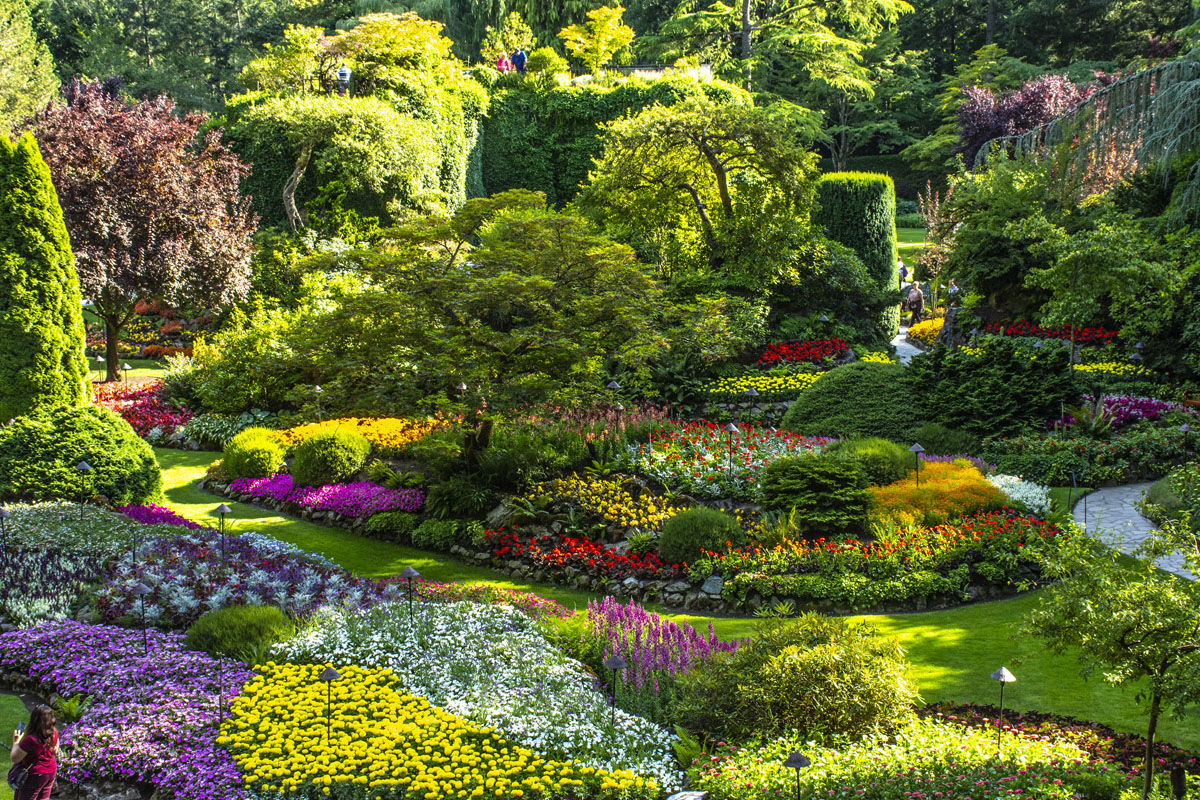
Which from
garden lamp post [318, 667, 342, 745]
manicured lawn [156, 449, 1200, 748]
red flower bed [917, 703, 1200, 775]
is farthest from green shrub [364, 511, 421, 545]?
red flower bed [917, 703, 1200, 775]

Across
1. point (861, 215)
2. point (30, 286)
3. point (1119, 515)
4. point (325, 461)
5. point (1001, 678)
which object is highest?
point (861, 215)

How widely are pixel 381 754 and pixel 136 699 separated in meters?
2.15

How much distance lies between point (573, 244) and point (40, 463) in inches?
280

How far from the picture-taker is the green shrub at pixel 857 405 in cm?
1378

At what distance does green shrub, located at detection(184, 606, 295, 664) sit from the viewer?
732 centimetres

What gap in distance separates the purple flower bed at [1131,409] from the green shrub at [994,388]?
0.49 metres

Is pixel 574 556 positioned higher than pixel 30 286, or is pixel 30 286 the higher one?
pixel 30 286

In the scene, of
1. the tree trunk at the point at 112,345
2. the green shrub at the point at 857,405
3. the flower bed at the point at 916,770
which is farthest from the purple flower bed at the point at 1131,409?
the tree trunk at the point at 112,345

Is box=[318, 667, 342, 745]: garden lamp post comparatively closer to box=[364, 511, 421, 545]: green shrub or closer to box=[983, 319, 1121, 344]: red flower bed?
box=[364, 511, 421, 545]: green shrub

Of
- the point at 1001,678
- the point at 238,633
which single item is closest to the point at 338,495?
the point at 238,633

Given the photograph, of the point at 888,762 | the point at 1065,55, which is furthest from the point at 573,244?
the point at 1065,55

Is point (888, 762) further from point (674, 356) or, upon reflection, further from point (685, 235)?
point (685, 235)

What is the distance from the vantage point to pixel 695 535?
9.87 meters

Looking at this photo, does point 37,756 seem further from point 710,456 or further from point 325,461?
point 710,456
